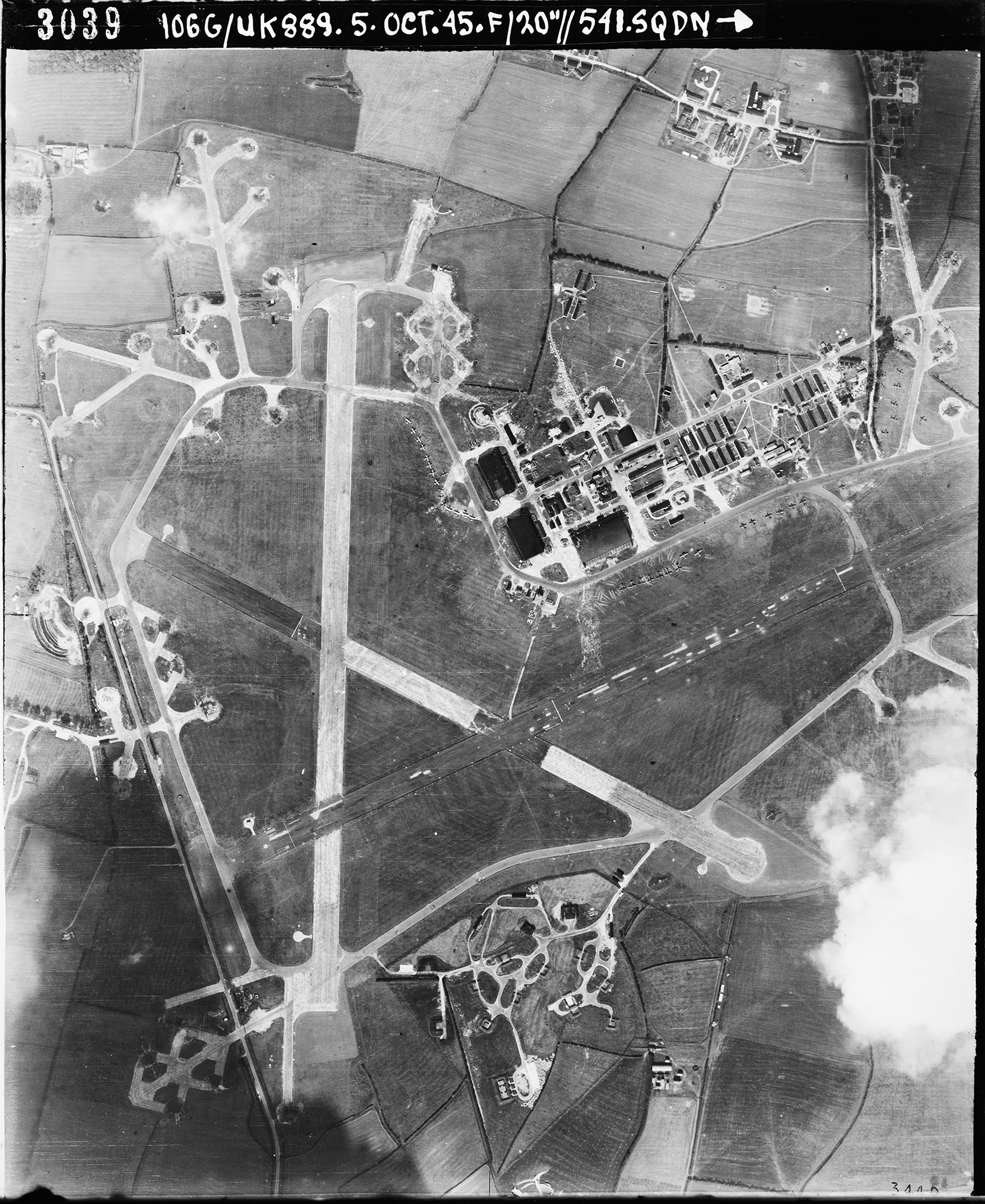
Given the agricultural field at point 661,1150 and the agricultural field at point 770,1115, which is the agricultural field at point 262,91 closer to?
the agricultural field at point 770,1115

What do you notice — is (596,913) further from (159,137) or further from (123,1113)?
(159,137)

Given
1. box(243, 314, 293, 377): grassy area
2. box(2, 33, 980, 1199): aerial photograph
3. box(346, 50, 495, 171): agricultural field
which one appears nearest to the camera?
box(346, 50, 495, 171): agricultural field

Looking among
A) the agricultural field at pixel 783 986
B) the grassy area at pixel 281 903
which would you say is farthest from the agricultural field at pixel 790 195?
the grassy area at pixel 281 903

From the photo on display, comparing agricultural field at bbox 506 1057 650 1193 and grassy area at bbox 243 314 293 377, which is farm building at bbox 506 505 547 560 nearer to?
grassy area at bbox 243 314 293 377

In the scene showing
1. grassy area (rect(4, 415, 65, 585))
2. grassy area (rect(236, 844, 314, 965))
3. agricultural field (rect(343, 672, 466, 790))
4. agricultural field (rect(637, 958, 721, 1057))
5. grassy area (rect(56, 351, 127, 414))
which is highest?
grassy area (rect(56, 351, 127, 414))

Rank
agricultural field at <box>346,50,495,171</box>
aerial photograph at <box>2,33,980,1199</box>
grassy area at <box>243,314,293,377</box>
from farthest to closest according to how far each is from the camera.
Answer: grassy area at <box>243,314,293,377</box> → aerial photograph at <box>2,33,980,1199</box> → agricultural field at <box>346,50,495,171</box>

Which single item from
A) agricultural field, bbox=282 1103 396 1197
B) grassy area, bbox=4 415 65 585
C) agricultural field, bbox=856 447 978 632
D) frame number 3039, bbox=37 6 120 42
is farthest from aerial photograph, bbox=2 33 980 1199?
agricultural field, bbox=856 447 978 632

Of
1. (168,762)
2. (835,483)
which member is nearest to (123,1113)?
(168,762)
